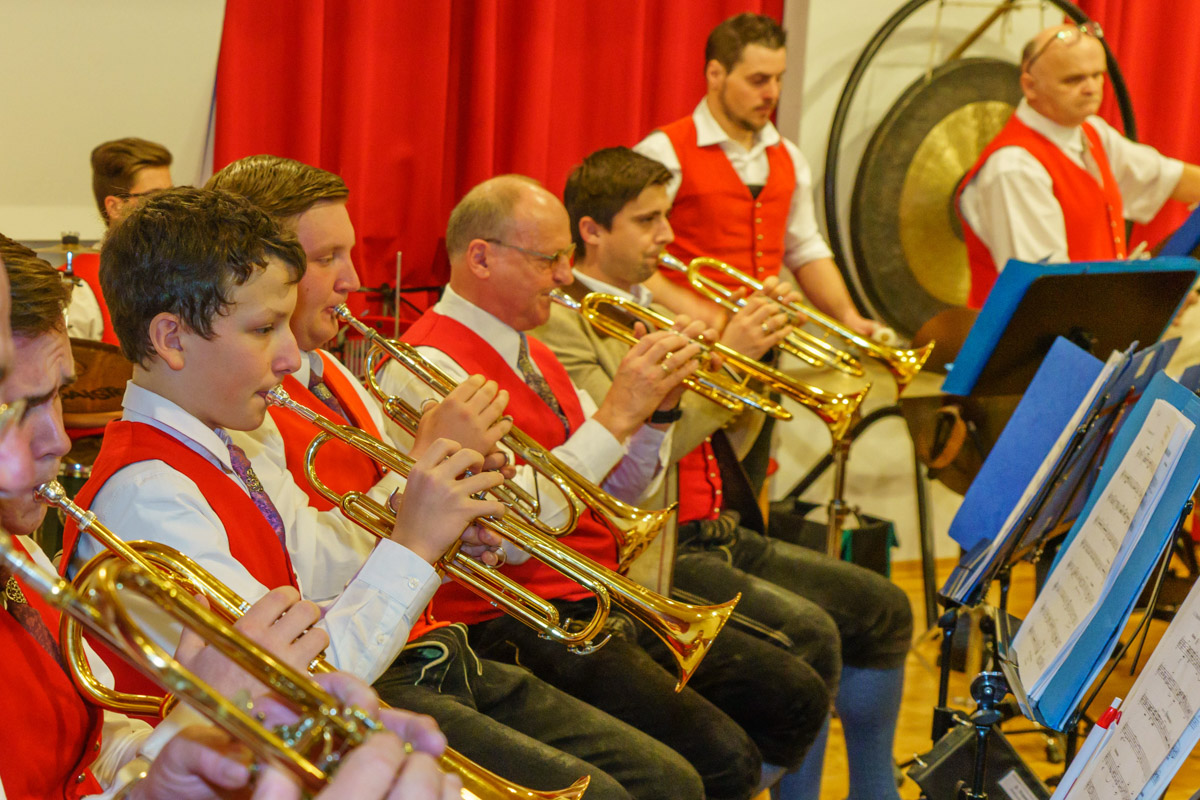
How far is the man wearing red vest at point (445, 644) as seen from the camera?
1.68 meters

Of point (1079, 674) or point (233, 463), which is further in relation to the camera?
point (233, 463)

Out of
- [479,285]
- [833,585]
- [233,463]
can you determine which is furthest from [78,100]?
[833,585]

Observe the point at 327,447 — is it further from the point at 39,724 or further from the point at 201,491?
the point at 39,724

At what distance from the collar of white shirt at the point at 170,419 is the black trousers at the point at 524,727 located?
47 centimetres

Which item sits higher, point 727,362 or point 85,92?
point 85,92

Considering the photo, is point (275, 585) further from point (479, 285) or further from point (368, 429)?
point (479, 285)

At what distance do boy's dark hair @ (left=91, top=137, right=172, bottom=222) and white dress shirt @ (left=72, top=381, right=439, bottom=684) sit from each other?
57.8 inches

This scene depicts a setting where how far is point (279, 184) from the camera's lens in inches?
75.9

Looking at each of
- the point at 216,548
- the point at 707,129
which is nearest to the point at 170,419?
the point at 216,548

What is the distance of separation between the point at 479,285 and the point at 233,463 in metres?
0.91

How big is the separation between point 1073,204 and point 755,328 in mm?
1637

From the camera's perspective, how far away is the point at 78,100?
2.97 m

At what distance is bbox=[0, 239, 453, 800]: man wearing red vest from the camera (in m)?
1.05

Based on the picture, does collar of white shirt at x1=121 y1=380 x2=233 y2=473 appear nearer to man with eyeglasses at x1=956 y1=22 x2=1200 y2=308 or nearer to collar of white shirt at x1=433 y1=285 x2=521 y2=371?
collar of white shirt at x1=433 y1=285 x2=521 y2=371
